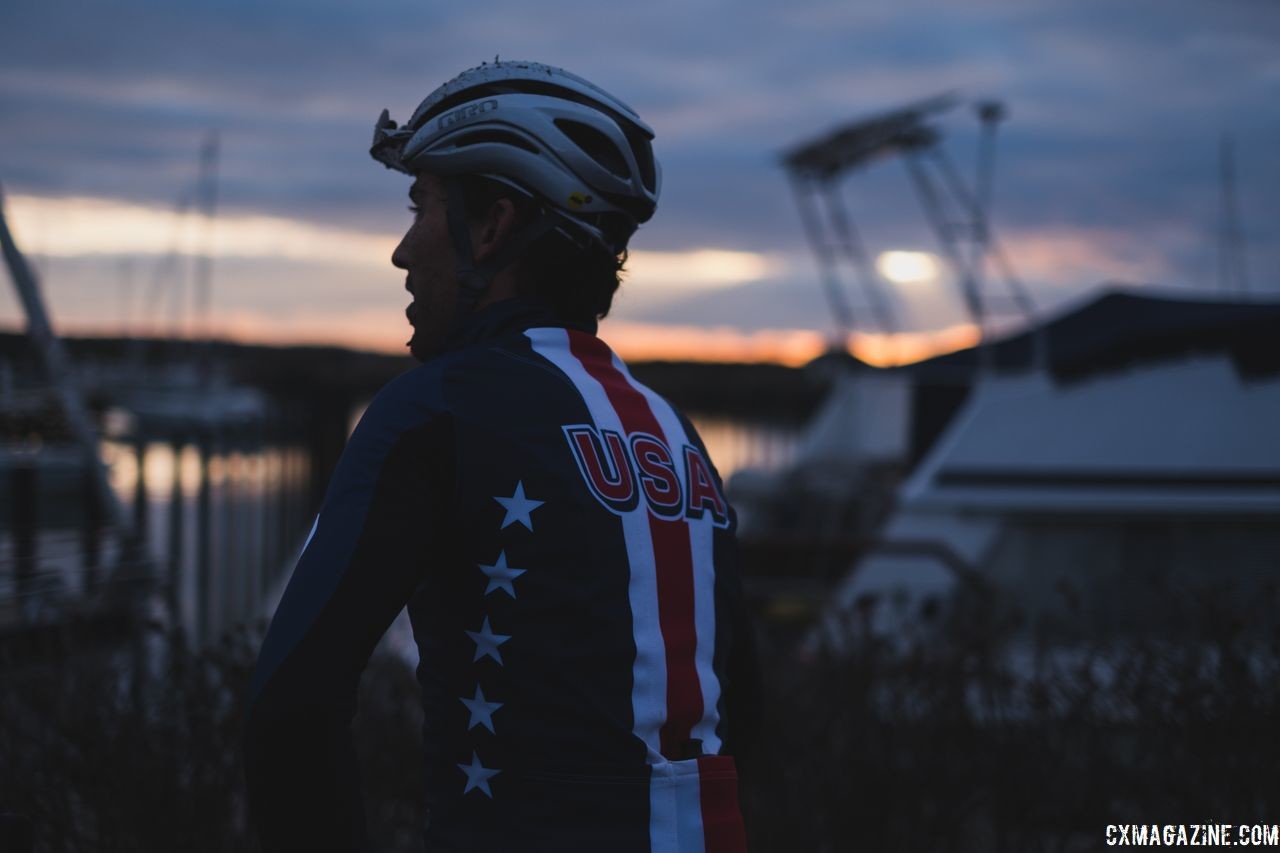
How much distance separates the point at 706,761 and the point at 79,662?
11.4ft

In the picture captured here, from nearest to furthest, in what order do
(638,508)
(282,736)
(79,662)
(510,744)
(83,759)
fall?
(282,736)
(510,744)
(638,508)
(83,759)
(79,662)

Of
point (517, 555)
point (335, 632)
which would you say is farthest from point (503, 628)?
point (335, 632)

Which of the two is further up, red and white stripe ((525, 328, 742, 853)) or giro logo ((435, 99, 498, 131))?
giro logo ((435, 99, 498, 131))

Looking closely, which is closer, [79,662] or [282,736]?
[282,736]

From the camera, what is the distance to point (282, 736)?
172cm

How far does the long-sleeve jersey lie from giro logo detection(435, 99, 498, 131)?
37cm

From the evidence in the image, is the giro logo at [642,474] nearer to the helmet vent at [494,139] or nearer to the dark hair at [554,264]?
the dark hair at [554,264]

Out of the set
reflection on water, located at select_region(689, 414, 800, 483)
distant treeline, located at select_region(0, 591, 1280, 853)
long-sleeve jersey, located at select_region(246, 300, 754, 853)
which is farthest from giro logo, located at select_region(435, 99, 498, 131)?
reflection on water, located at select_region(689, 414, 800, 483)

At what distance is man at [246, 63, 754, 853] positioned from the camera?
1756 mm

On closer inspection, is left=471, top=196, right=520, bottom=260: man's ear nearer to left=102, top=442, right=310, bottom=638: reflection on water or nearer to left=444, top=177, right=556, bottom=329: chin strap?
left=444, top=177, right=556, bottom=329: chin strap

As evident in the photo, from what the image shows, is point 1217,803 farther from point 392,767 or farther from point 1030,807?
point 392,767

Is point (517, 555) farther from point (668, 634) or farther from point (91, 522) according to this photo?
point (91, 522)

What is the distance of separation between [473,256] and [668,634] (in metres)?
0.68

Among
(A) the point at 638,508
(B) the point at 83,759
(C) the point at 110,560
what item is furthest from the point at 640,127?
(C) the point at 110,560
